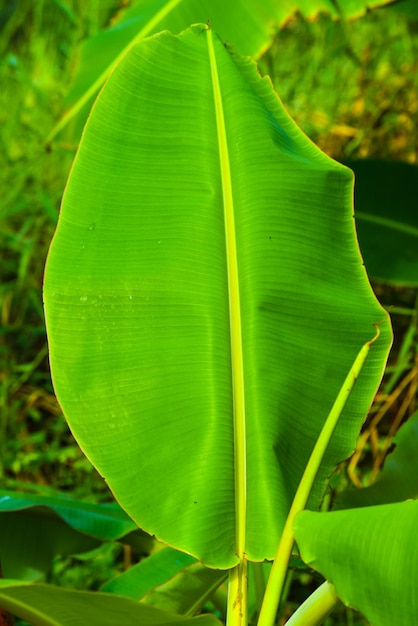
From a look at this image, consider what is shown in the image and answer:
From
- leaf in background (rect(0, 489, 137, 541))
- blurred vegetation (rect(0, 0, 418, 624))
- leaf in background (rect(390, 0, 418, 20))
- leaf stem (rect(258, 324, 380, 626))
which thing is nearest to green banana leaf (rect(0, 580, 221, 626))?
leaf stem (rect(258, 324, 380, 626))

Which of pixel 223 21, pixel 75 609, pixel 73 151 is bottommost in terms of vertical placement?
pixel 75 609

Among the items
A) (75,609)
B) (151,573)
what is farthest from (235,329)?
(151,573)

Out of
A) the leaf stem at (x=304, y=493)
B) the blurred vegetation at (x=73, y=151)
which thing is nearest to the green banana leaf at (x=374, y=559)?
the leaf stem at (x=304, y=493)

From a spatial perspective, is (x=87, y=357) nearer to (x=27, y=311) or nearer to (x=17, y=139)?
(x=27, y=311)

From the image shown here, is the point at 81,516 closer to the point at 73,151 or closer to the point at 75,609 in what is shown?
the point at 75,609

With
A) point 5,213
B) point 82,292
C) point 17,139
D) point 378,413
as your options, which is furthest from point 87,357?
point 17,139
